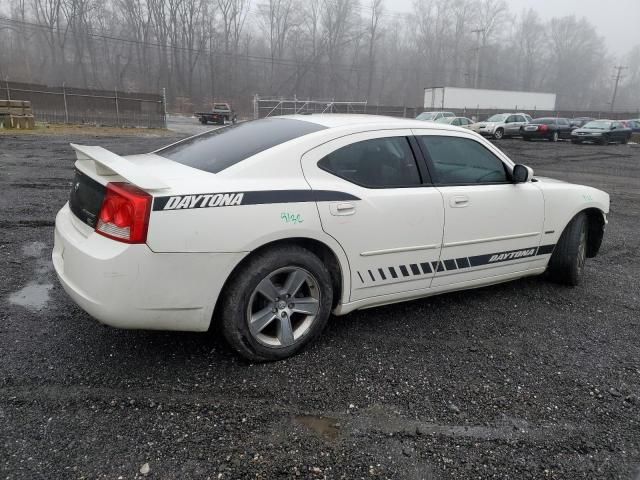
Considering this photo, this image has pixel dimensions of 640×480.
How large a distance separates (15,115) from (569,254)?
22.7m

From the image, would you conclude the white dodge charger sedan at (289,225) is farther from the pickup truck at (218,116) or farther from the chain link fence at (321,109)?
the pickup truck at (218,116)

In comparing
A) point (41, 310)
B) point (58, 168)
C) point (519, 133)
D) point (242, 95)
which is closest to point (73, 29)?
point (242, 95)

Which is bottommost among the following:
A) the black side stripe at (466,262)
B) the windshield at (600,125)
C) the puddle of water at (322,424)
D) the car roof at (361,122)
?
the puddle of water at (322,424)

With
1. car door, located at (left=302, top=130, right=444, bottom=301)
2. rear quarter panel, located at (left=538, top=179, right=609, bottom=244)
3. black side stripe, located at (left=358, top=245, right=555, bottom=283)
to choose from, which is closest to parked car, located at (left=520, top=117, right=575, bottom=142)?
rear quarter panel, located at (left=538, top=179, right=609, bottom=244)

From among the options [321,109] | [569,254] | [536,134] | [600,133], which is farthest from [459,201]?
[321,109]

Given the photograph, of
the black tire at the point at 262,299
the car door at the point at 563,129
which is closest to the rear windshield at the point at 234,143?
the black tire at the point at 262,299

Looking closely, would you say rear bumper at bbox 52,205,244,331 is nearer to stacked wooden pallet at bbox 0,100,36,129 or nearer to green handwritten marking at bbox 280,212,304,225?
green handwritten marking at bbox 280,212,304,225

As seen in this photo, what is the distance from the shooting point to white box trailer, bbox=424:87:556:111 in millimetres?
49250

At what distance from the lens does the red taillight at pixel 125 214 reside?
2584 mm

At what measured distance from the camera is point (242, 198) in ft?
9.30

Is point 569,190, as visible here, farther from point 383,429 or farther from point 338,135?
point 383,429

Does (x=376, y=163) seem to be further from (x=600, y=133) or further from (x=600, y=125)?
(x=600, y=125)

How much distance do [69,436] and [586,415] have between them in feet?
8.81

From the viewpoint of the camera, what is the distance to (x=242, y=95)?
242 feet
